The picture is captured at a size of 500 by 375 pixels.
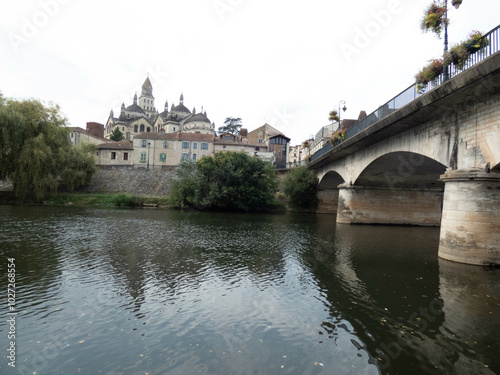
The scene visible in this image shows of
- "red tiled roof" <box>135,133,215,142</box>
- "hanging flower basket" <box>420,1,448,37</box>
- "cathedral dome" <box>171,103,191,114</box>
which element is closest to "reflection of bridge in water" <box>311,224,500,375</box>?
"hanging flower basket" <box>420,1,448,37</box>

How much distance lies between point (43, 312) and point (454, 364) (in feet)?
26.5

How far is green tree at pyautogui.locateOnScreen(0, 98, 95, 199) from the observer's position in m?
34.8

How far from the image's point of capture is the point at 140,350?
5.34 m

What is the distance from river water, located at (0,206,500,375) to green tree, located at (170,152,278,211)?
2483 centimetres

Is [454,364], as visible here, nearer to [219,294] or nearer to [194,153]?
[219,294]

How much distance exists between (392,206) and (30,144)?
39.6m

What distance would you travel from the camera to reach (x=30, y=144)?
36.0 metres

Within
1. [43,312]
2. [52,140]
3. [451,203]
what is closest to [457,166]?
[451,203]

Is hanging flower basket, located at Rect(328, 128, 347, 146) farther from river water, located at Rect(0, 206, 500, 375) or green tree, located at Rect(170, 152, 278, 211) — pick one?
green tree, located at Rect(170, 152, 278, 211)

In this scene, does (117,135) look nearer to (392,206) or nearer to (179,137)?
(179,137)

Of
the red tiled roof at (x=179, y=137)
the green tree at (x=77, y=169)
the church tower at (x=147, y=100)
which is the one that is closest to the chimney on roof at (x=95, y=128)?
the red tiled roof at (x=179, y=137)

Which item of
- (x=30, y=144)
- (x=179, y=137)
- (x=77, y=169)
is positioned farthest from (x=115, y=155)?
(x=30, y=144)

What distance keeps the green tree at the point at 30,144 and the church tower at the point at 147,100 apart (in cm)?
9896

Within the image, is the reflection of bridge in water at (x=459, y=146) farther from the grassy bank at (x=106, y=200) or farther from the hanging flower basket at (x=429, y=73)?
the grassy bank at (x=106, y=200)
